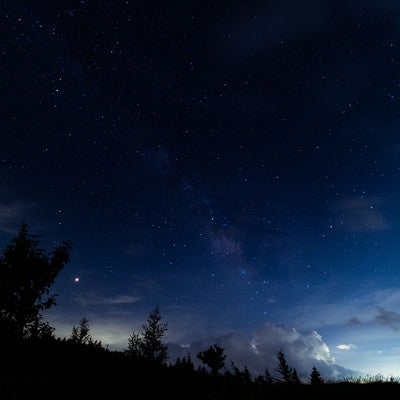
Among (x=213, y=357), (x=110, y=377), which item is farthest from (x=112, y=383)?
(x=213, y=357)

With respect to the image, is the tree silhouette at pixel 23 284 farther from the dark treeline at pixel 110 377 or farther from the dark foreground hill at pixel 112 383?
the dark foreground hill at pixel 112 383

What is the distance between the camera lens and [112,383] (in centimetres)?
1055

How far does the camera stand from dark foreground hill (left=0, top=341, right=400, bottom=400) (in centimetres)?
825

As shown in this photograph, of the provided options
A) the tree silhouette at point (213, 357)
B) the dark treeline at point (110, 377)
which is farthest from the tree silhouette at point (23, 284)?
the tree silhouette at point (213, 357)

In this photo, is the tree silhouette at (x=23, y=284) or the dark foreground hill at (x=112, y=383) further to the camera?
the tree silhouette at (x=23, y=284)

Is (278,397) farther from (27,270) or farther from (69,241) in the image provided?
(69,241)

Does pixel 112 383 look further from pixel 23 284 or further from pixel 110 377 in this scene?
pixel 23 284

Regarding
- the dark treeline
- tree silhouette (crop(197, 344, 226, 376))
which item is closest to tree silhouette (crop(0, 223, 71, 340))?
the dark treeline

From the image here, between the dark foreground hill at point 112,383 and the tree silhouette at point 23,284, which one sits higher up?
the tree silhouette at point 23,284

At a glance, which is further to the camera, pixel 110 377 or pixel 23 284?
pixel 23 284

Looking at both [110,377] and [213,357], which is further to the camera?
[213,357]

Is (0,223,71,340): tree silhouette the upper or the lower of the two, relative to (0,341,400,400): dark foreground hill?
upper

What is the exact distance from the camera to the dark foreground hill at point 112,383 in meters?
8.25

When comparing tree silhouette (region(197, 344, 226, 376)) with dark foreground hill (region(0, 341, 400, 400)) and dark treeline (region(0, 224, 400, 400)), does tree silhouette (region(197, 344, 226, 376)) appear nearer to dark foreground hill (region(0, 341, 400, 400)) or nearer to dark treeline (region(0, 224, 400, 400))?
dark treeline (region(0, 224, 400, 400))
